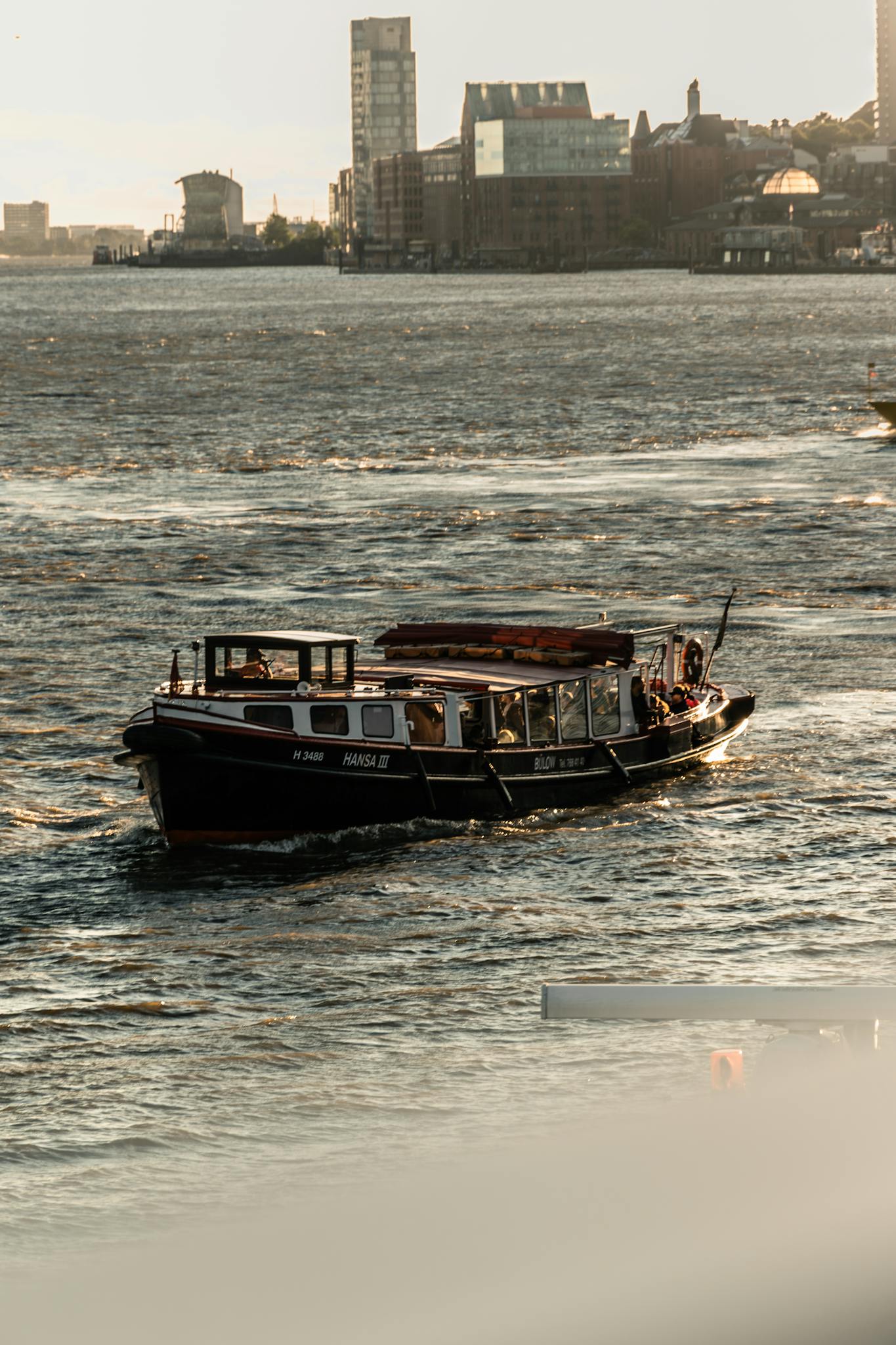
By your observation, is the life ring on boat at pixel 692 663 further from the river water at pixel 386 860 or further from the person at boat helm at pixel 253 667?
the person at boat helm at pixel 253 667

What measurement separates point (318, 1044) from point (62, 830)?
12.0 m

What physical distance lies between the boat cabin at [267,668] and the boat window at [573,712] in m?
4.06

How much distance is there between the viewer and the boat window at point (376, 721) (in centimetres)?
3197

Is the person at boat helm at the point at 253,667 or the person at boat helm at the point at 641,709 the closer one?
the person at boat helm at the point at 253,667

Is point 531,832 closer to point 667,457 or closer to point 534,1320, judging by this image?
point 534,1320

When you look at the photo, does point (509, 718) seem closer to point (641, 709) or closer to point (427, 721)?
point (427, 721)

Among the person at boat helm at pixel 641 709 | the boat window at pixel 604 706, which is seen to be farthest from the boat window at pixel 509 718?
the person at boat helm at pixel 641 709

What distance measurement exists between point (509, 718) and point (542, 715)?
845mm

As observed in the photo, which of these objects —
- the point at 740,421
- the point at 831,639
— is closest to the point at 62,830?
the point at 831,639

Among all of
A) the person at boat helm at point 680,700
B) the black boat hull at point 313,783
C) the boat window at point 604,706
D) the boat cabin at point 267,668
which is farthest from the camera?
the person at boat helm at point 680,700

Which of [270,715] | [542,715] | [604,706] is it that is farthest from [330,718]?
[604,706]

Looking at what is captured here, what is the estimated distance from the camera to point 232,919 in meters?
27.5

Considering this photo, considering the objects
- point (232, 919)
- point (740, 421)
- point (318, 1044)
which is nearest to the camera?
point (318, 1044)

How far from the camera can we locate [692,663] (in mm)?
39938
